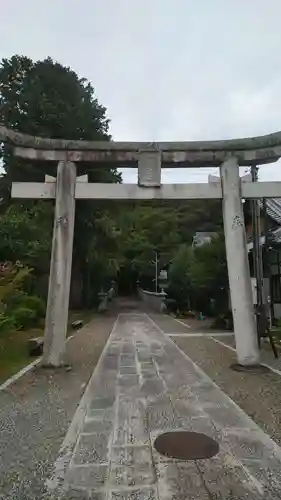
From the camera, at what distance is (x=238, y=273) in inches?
374

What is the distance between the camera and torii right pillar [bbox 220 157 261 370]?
9375 mm

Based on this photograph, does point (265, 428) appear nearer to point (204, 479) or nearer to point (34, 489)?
point (204, 479)

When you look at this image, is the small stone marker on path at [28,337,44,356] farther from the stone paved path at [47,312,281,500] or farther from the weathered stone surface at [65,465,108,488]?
the weathered stone surface at [65,465,108,488]

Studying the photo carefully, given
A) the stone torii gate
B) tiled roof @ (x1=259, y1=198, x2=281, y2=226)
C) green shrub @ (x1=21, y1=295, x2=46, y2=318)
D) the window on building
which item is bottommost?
green shrub @ (x1=21, y1=295, x2=46, y2=318)

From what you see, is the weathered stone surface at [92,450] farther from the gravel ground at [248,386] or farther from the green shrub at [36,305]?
the green shrub at [36,305]

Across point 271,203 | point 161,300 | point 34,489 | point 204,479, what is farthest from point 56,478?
point 161,300

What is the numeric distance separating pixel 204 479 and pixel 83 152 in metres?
7.69

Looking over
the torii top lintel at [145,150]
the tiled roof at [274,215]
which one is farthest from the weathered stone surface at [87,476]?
the tiled roof at [274,215]

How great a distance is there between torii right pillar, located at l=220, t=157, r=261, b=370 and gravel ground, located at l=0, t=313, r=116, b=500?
341cm

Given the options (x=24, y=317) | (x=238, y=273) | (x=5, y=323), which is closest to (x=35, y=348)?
(x=5, y=323)

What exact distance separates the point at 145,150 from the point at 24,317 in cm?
705

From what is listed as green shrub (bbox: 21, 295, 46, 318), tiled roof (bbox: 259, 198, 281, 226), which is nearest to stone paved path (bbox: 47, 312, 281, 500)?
green shrub (bbox: 21, 295, 46, 318)

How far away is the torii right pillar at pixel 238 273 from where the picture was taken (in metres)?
9.38

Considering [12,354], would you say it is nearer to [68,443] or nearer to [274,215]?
[68,443]
